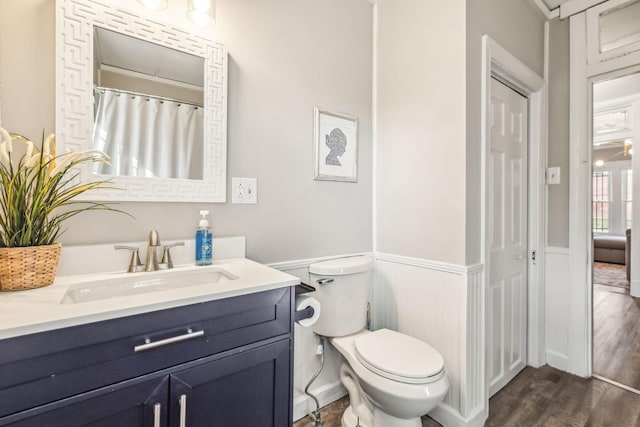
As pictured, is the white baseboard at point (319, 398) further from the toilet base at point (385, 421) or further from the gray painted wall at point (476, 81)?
the gray painted wall at point (476, 81)

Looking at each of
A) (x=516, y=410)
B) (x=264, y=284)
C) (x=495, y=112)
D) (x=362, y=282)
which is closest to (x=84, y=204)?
(x=264, y=284)

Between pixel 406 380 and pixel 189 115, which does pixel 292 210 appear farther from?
pixel 406 380

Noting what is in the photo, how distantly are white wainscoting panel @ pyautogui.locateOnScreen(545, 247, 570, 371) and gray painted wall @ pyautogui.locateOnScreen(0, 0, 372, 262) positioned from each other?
1.40 meters

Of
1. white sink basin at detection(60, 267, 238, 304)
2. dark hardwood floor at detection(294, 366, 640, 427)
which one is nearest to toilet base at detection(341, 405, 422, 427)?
dark hardwood floor at detection(294, 366, 640, 427)

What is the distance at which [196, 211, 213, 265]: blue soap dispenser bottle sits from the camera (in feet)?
4.11

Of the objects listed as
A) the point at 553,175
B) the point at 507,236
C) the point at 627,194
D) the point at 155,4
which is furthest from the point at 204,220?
the point at 627,194

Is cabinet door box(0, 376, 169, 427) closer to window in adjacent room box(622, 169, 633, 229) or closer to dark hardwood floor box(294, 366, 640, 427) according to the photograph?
dark hardwood floor box(294, 366, 640, 427)

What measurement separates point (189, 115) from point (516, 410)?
7.76 ft

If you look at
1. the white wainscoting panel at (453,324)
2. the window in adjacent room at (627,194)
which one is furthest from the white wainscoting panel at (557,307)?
the window in adjacent room at (627,194)

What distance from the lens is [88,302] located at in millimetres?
757

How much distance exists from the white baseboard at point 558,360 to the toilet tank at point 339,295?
5.29 ft

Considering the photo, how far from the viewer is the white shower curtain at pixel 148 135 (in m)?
1.15

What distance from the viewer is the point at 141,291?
106cm

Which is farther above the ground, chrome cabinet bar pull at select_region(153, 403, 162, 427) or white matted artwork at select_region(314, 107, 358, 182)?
white matted artwork at select_region(314, 107, 358, 182)
